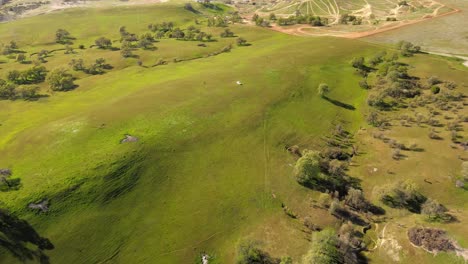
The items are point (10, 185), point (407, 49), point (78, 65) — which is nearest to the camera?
point (10, 185)

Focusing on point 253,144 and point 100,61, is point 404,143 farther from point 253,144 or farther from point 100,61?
point 100,61

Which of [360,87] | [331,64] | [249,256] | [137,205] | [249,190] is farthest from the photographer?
[331,64]

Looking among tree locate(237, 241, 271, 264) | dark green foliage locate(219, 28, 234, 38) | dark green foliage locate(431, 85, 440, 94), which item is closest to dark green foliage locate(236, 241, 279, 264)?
tree locate(237, 241, 271, 264)

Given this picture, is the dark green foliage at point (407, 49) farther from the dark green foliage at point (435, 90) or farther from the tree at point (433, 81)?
the dark green foliage at point (435, 90)

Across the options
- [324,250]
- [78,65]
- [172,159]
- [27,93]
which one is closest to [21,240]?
[172,159]

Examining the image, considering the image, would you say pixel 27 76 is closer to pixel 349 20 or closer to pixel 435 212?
pixel 435 212

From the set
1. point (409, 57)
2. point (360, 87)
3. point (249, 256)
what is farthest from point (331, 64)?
point (249, 256)
